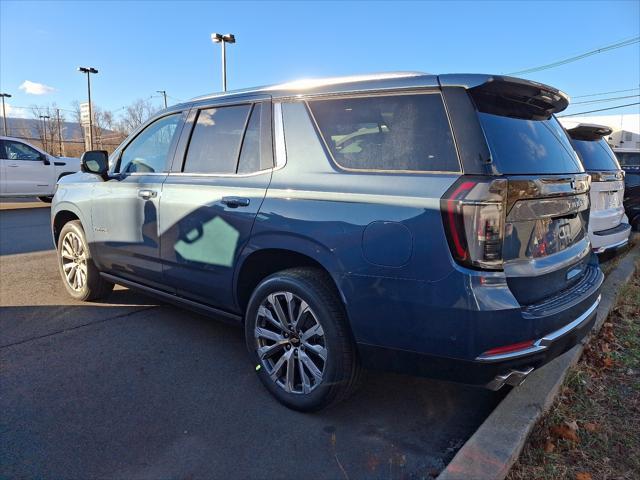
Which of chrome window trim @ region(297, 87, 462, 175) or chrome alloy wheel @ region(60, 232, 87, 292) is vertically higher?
chrome window trim @ region(297, 87, 462, 175)

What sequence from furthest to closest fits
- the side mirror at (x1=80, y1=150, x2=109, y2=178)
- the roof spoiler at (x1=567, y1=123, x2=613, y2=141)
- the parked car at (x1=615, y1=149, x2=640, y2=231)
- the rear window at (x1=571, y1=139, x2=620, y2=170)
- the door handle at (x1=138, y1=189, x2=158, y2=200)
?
the parked car at (x1=615, y1=149, x2=640, y2=231)
the roof spoiler at (x1=567, y1=123, x2=613, y2=141)
the rear window at (x1=571, y1=139, x2=620, y2=170)
the side mirror at (x1=80, y1=150, x2=109, y2=178)
the door handle at (x1=138, y1=189, x2=158, y2=200)

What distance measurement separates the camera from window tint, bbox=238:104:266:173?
10.4 feet

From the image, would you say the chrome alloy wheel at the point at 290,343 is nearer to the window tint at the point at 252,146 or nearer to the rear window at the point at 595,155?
the window tint at the point at 252,146

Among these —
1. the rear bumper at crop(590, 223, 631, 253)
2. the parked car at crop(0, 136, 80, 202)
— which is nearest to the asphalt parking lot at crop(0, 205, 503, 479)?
the rear bumper at crop(590, 223, 631, 253)

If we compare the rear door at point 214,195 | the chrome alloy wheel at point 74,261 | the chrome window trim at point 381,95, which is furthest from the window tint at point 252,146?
the chrome alloy wheel at point 74,261

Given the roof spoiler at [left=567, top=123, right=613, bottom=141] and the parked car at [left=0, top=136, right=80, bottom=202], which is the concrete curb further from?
the parked car at [left=0, top=136, right=80, bottom=202]

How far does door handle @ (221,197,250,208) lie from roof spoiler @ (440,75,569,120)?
4.58 feet

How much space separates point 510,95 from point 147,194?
Answer: 9.10 feet

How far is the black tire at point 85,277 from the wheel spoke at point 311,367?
9.26ft

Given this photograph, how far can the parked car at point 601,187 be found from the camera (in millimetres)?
5008

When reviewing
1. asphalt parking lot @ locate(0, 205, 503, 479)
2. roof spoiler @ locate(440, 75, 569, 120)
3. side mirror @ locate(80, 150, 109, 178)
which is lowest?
asphalt parking lot @ locate(0, 205, 503, 479)

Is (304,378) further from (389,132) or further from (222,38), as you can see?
(222,38)

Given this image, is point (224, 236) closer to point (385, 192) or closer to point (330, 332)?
point (330, 332)

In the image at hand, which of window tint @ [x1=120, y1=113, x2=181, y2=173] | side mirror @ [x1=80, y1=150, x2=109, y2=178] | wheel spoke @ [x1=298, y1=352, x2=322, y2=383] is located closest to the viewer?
wheel spoke @ [x1=298, y1=352, x2=322, y2=383]
